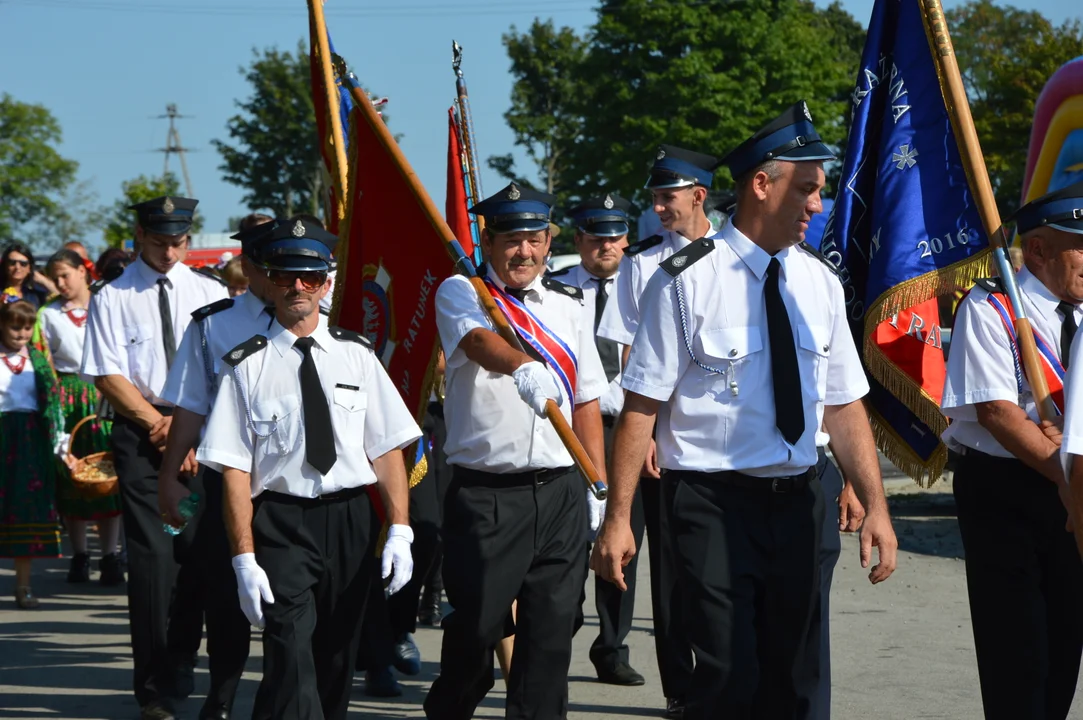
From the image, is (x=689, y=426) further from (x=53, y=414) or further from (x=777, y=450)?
(x=53, y=414)

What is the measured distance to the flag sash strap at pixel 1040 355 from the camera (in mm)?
5094

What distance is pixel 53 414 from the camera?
11016mm

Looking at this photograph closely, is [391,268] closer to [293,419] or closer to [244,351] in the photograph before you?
[244,351]

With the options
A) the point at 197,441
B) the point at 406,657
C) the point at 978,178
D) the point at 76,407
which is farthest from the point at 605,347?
the point at 76,407

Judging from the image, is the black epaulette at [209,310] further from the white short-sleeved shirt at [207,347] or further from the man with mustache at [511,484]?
the man with mustache at [511,484]

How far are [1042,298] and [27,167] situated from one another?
73.7 meters

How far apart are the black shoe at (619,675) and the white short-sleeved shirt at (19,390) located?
5.30 m

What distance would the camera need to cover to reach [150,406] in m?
7.65

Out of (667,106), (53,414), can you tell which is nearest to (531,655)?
(53,414)

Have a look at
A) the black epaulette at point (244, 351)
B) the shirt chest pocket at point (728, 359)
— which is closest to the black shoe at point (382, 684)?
the black epaulette at point (244, 351)

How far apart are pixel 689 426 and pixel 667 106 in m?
44.9

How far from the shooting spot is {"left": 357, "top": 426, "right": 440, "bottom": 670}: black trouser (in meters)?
7.70

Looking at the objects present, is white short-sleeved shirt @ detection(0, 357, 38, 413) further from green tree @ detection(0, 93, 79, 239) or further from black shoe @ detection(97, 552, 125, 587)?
green tree @ detection(0, 93, 79, 239)

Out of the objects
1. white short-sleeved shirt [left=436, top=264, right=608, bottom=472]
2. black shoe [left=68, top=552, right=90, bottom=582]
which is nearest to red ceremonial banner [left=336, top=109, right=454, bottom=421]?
white short-sleeved shirt [left=436, top=264, right=608, bottom=472]
